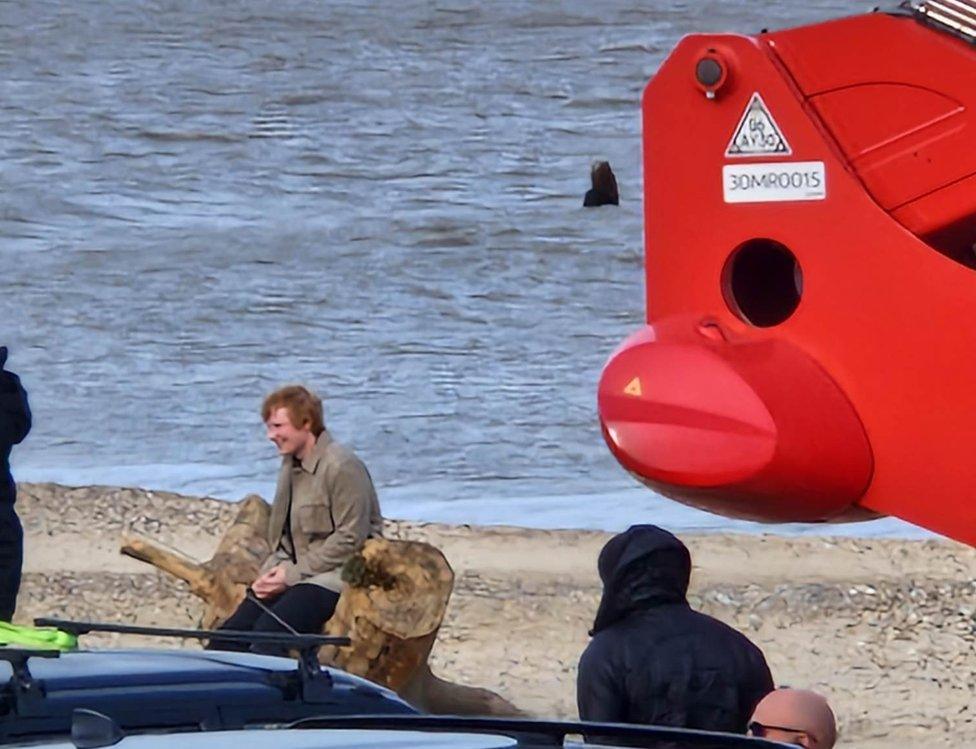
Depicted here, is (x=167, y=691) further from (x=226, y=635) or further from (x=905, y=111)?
(x=905, y=111)

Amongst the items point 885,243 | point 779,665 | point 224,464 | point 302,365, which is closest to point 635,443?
point 885,243

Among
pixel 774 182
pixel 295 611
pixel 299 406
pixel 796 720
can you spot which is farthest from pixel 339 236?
pixel 774 182

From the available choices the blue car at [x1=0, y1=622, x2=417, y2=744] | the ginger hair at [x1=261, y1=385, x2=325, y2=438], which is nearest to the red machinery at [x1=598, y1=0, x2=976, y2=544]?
the blue car at [x1=0, y1=622, x2=417, y2=744]

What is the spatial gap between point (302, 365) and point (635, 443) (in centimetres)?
2439

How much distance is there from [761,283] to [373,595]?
13.3 feet

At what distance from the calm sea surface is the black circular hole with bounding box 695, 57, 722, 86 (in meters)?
11.9

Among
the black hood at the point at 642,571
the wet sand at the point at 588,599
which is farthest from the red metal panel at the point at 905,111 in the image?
the wet sand at the point at 588,599

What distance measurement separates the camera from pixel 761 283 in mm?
3553

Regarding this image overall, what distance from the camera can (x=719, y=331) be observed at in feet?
11.4

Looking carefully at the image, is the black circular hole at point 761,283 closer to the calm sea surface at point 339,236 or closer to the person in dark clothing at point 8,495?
the person in dark clothing at point 8,495

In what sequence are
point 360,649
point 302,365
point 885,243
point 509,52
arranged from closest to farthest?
point 885,243, point 360,649, point 302,365, point 509,52

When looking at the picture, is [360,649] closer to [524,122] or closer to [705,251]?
[705,251]

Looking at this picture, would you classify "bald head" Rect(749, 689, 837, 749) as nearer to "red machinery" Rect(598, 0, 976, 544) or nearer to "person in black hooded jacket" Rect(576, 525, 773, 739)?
"red machinery" Rect(598, 0, 976, 544)

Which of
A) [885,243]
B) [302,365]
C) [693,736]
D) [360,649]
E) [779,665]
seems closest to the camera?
[693,736]
